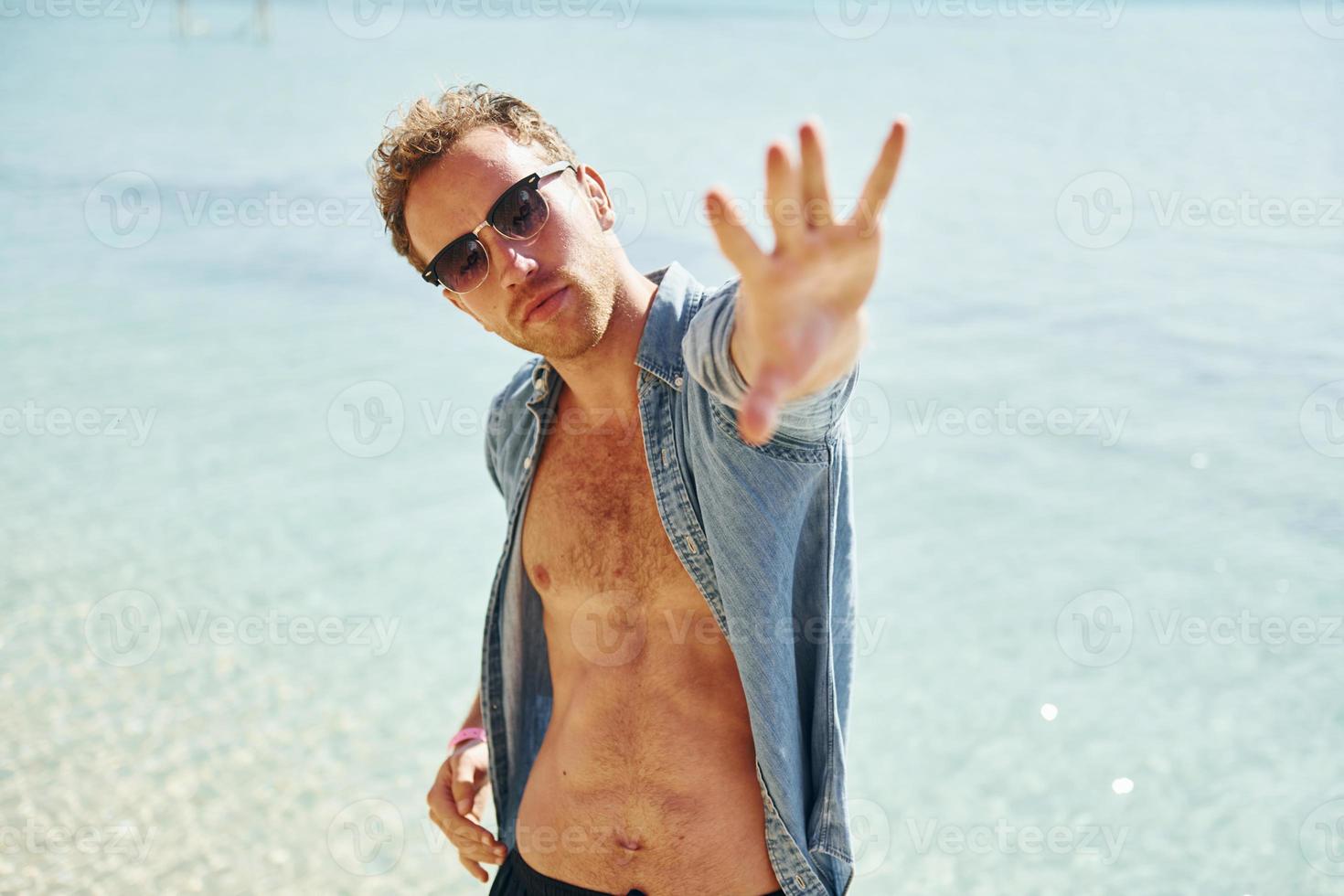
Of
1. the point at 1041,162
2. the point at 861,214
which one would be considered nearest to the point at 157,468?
the point at 861,214

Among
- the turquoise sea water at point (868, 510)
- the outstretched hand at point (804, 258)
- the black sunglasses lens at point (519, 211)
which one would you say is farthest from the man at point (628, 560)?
the turquoise sea water at point (868, 510)

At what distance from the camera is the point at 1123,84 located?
55.4 feet

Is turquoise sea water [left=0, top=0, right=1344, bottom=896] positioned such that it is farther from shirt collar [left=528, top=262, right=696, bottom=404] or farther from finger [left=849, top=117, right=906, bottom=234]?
finger [left=849, top=117, right=906, bottom=234]

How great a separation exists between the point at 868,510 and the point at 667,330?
4.48m

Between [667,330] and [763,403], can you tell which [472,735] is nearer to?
[667,330]

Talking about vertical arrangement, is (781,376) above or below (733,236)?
below

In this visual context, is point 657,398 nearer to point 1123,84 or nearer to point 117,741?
point 117,741

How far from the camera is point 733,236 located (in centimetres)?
137

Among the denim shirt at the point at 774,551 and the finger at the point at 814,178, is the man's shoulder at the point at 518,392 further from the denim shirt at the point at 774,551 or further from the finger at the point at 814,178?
the finger at the point at 814,178

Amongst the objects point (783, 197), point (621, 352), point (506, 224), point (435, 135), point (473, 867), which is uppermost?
point (435, 135)

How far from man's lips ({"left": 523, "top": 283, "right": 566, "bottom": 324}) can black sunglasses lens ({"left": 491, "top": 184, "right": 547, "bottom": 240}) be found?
152 millimetres

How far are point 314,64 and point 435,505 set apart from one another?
16871 mm

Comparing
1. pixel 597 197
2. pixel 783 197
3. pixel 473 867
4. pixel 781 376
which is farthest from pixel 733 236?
pixel 473 867

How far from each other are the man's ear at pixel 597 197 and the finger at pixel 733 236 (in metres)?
1.02
